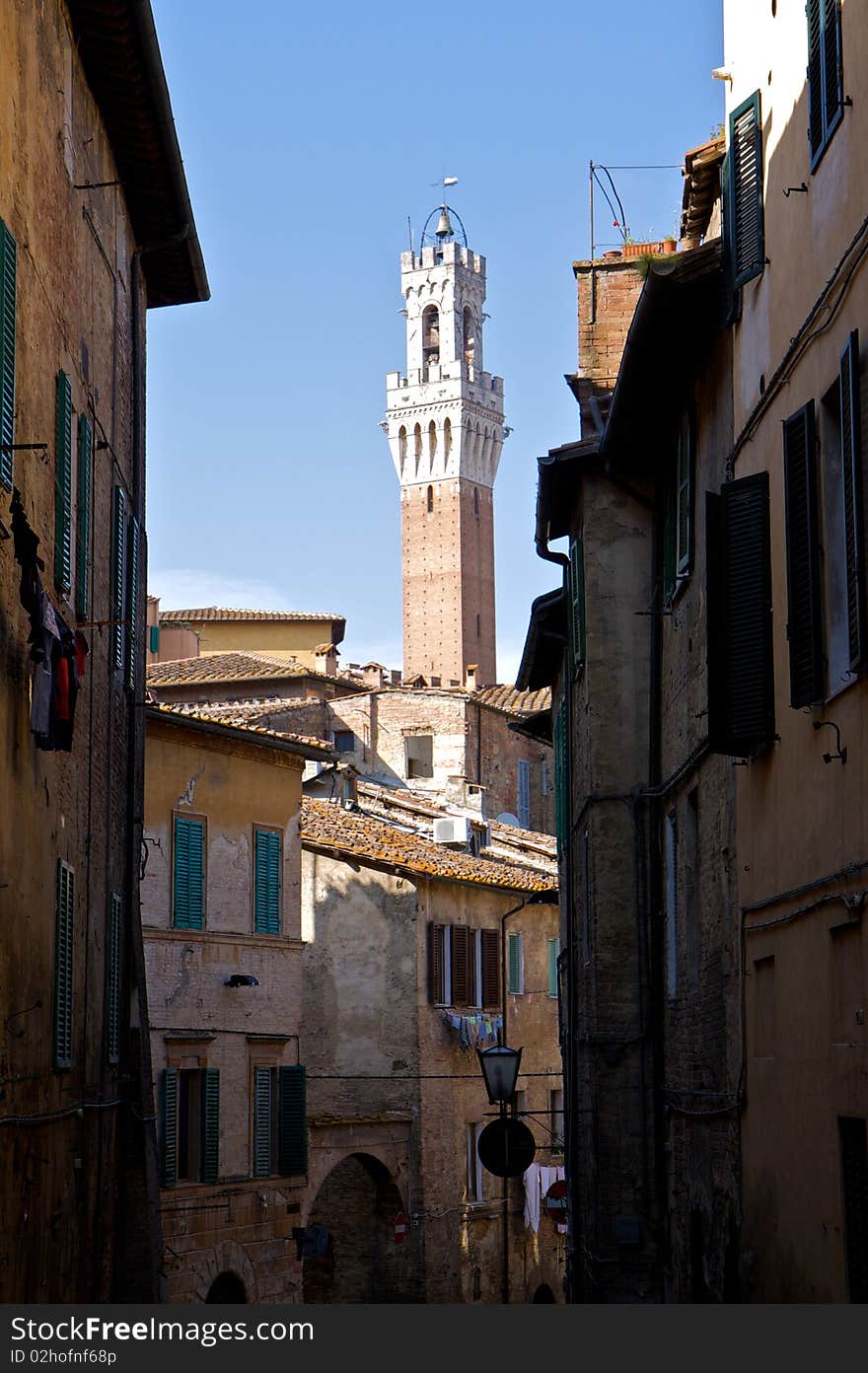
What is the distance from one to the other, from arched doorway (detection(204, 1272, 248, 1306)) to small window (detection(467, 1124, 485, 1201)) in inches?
318

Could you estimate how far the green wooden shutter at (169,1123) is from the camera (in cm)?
2262

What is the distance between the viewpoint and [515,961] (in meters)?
35.2

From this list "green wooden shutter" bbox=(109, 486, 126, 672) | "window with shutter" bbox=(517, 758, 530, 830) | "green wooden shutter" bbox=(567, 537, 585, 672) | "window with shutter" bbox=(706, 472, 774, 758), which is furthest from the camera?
"window with shutter" bbox=(517, 758, 530, 830)

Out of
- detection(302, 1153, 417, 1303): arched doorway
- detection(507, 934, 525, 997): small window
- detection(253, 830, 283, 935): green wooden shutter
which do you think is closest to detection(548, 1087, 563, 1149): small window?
detection(507, 934, 525, 997): small window

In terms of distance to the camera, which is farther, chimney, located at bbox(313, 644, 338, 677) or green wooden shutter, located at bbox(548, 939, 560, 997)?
chimney, located at bbox(313, 644, 338, 677)

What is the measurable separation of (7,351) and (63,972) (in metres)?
4.37

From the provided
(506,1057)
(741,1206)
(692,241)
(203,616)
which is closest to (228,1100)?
(506,1057)

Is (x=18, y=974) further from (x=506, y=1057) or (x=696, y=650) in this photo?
(x=506, y=1057)

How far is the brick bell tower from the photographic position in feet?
339

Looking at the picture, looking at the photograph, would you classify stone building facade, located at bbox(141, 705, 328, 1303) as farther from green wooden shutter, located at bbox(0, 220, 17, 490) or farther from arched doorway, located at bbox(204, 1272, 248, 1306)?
green wooden shutter, located at bbox(0, 220, 17, 490)

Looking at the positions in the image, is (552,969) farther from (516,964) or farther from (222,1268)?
(222,1268)

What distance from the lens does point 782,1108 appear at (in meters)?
10.2

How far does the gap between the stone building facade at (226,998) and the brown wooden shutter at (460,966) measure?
616cm

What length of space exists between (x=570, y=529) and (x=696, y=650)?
550 cm
